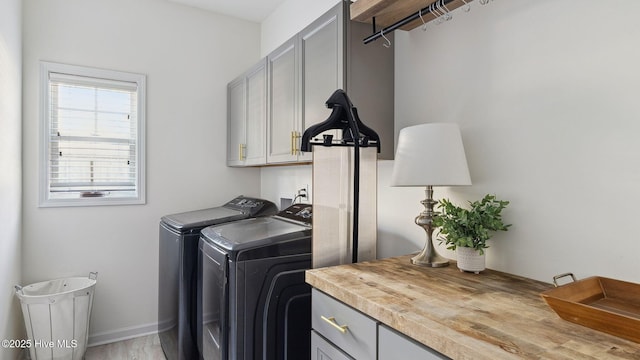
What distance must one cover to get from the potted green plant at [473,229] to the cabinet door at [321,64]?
2.24ft

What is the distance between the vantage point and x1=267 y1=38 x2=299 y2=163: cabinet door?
6.98ft

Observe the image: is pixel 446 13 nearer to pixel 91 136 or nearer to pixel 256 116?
pixel 256 116

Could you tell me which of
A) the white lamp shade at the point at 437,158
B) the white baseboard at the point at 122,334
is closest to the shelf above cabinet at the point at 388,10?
the white lamp shade at the point at 437,158

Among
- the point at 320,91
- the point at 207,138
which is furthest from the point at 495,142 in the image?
the point at 207,138

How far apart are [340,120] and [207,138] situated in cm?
199

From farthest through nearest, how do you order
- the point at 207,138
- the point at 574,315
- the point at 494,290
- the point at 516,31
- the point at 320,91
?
the point at 207,138 < the point at 320,91 < the point at 516,31 < the point at 494,290 < the point at 574,315

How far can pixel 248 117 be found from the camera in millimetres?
2803

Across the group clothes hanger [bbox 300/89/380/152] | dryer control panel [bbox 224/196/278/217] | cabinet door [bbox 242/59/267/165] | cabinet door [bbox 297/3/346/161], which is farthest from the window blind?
clothes hanger [bbox 300/89/380/152]

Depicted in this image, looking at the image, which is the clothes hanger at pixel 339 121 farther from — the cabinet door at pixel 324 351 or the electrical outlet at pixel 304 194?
the electrical outlet at pixel 304 194

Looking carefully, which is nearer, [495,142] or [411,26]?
[495,142]

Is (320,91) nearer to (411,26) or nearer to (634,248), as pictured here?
(411,26)

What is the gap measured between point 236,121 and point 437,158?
6.85ft

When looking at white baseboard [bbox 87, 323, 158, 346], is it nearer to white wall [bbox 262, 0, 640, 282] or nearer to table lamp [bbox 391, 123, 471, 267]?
white wall [bbox 262, 0, 640, 282]

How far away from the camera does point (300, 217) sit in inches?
85.2
